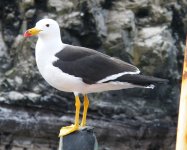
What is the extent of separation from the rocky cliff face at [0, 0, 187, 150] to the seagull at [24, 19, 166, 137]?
289 cm

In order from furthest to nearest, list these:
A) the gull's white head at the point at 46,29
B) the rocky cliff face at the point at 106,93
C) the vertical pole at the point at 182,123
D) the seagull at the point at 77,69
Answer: the rocky cliff face at the point at 106,93 → the gull's white head at the point at 46,29 → the seagull at the point at 77,69 → the vertical pole at the point at 182,123

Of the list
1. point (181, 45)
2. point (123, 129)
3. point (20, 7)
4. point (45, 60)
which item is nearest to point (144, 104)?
point (123, 129)

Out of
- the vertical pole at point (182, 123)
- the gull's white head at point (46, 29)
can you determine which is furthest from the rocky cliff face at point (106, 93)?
the vertical pole at point (182, 123)

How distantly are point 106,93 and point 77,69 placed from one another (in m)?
3.09

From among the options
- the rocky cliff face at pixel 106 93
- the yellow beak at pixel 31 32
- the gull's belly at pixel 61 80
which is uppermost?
the yellow beak at pixel 31 32

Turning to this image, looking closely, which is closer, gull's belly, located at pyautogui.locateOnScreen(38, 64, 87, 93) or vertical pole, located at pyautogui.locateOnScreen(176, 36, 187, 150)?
vertical pole, located at pyautogui.locateOnScreen(176, 36, 187, 150)

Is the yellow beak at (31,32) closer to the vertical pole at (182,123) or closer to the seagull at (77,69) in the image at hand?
the seagull at (77,69)

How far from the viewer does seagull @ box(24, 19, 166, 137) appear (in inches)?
92.7

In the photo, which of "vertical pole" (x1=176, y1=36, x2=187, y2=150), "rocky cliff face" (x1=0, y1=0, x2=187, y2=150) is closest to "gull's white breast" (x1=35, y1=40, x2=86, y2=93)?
"vertical pole" (x1=176, y1=36, x2=187, y2=150)

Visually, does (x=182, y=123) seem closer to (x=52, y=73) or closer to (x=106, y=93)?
(x=52, y=73)

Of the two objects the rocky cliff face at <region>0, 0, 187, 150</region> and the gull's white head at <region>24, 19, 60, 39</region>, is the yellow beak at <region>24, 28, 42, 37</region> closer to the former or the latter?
the gull's white head at <region>24, 19, 60, 39</region>

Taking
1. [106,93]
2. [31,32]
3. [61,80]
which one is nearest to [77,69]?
[61,80]

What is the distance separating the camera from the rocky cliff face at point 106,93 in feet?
17.6

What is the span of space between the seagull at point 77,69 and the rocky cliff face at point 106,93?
2892 millimetres
